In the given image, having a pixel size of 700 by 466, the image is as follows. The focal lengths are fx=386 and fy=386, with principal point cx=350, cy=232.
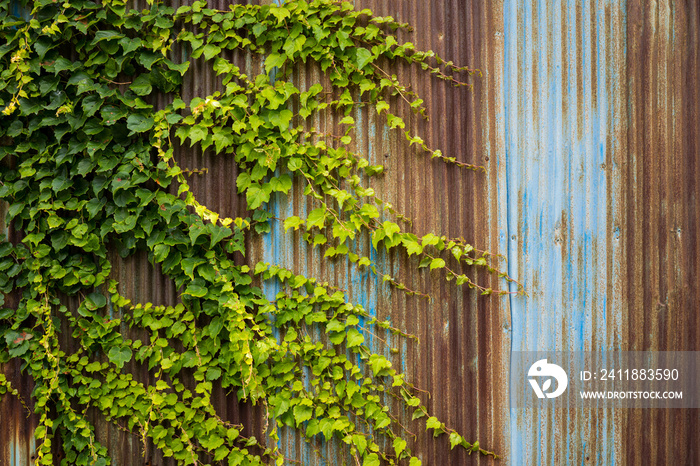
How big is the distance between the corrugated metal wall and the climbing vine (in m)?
0.10

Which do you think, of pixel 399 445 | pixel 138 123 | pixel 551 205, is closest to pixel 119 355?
pixel 138 123

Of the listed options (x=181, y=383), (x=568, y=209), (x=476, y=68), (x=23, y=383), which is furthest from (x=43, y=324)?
(x=568, y=209)

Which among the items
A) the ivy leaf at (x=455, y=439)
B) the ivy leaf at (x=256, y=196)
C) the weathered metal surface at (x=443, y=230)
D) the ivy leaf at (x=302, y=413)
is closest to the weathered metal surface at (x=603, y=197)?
the weathered metal surface at (x=443, y=230)

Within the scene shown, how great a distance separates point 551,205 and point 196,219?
1801 mm

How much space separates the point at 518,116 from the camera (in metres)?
1.99

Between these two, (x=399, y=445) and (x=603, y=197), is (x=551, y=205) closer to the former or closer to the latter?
(x=603, y=197)

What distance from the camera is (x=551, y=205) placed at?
6.51 ft

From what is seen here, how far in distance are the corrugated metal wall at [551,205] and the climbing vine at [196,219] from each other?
10cm

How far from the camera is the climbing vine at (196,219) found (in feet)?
6.34

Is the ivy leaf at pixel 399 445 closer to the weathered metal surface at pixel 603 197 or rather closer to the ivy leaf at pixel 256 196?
the weathered metal surface at pixel 603 197

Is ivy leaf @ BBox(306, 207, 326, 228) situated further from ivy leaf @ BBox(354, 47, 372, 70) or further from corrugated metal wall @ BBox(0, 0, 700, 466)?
ivy leaf @ BBox(354, 47, 372, 70)

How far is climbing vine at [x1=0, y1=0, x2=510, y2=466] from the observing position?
76.1 inches

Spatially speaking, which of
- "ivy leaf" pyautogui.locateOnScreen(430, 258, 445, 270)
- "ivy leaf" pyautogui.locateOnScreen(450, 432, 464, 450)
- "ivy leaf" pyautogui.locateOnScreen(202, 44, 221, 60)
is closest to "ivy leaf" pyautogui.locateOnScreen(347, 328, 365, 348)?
"ivy leaf" pyautogui.locateOnScreen(430, 258, 445, 270)

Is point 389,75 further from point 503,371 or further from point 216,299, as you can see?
point 503,371
